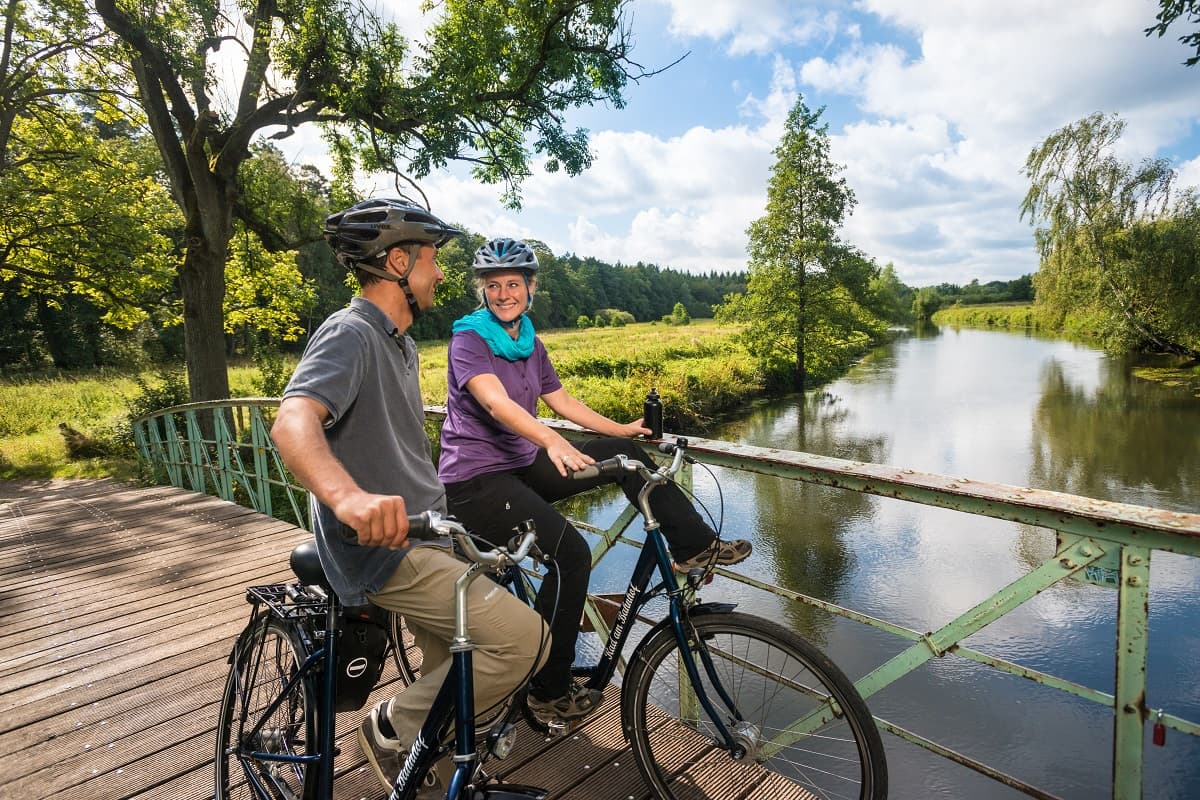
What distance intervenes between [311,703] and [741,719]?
134cm

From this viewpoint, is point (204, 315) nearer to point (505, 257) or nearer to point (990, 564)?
point (505, 257)

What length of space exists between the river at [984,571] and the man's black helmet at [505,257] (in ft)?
3.52

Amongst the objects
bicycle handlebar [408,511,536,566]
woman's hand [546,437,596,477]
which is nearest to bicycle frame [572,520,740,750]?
woman's hand [546,437,596,477]

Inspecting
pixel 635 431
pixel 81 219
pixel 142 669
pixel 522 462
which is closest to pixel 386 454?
pixel 522 462

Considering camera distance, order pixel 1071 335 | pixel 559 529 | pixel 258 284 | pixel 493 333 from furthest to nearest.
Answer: pixel 1071 335 → pixel 258 284 → pixel 493 333 → pixel 559 529

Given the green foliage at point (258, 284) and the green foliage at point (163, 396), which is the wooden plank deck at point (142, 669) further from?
the green foliage at point (163, 396)

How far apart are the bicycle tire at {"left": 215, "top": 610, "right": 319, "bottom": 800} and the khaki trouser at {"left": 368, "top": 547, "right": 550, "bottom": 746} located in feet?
1.27

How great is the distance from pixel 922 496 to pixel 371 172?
1236 centimetres

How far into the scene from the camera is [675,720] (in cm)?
242

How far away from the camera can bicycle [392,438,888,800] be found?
1.70m

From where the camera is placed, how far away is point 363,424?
1540 millimetres

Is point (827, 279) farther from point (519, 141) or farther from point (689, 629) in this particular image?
point (689, 629)

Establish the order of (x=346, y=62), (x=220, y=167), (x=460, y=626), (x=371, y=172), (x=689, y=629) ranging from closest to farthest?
(x=460, y=626) → (x=689, y=629) → (x=346, y=62) → (x=220, y=167) → (x=371, y=172)

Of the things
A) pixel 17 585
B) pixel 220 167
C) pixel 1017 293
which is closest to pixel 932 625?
pixel 17 585
